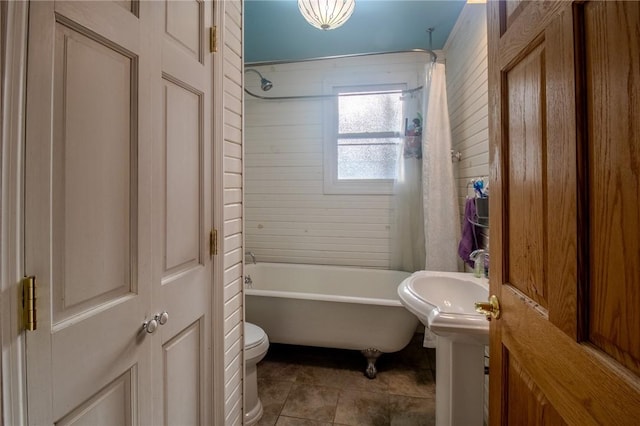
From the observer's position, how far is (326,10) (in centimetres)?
175

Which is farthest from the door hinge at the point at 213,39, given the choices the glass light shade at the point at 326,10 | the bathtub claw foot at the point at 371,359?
the bathtub claw foot at the point at 371,359

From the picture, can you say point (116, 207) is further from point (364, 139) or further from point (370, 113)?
point (370, 113)

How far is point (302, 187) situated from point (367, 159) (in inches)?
28.0

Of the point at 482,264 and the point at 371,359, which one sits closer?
the point at 482,264

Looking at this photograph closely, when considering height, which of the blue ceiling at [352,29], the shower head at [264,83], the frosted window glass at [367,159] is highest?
the blue ceiling at [352,29]

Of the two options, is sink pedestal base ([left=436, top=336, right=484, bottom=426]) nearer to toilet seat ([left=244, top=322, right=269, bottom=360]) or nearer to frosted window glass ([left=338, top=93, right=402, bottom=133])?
toilet seat ([left=244, top=322, right=269, bottom=360])

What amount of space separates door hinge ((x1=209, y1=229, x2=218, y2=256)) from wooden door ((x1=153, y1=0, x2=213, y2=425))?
14mm

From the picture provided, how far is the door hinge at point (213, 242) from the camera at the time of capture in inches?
44.3

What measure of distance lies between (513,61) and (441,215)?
1.66 meters

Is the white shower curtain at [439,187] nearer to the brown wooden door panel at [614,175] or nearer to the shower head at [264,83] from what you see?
the shower head at [264,83]

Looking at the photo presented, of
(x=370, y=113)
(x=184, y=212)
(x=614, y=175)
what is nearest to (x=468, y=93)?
(x=370, y=113)

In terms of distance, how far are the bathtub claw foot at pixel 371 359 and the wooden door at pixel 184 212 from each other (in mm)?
1335

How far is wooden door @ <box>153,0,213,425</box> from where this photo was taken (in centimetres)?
89

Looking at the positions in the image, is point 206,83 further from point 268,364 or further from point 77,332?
point 268,364
